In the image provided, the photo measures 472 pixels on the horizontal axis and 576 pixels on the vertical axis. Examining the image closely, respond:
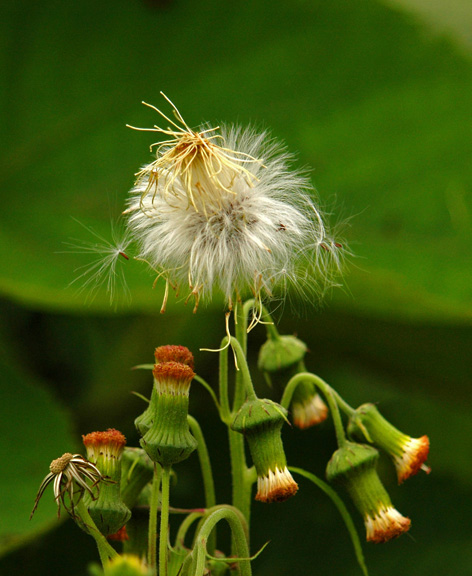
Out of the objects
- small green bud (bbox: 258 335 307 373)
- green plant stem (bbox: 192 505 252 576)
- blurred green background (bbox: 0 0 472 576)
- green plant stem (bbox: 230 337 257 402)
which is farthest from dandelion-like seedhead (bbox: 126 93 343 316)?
blurred green background (bbox: 0 0 472 576)

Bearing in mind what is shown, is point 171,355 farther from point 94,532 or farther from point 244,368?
point 94,532

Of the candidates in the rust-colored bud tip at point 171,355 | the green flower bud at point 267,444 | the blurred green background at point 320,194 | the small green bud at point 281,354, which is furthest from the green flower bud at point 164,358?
the blurred green background at point 320,194

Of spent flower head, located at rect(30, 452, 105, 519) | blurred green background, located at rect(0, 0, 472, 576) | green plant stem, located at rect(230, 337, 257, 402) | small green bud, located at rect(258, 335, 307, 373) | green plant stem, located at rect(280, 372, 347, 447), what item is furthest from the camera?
blurred green background, located at rect(0, 0, 472, 576)

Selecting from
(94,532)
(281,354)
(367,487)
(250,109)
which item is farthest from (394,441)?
(250,109)

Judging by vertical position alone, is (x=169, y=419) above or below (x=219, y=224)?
below

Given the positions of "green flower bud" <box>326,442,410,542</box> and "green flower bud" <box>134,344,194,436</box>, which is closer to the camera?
"green flower bud" <box>134,344,194,436</box>

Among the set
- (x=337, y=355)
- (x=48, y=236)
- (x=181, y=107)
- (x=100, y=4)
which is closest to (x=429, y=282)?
(x=337, y=355)

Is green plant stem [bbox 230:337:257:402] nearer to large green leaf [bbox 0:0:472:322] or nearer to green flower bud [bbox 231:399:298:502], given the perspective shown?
green flower bud [bbox 231:399:298:502]
